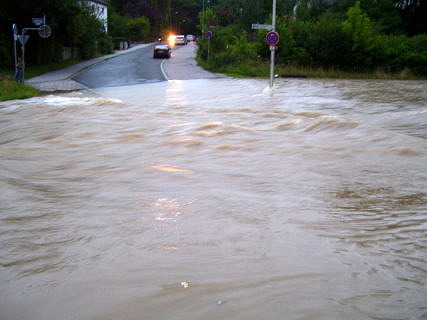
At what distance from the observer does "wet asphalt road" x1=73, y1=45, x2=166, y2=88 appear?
26.6 metres

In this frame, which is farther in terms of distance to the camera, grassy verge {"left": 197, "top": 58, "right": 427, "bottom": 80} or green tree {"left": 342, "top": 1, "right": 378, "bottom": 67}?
green tree {"left": 342, "top": 1, "right": 378, "bottom": 67}

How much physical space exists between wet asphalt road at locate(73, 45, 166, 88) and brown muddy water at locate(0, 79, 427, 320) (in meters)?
15.6

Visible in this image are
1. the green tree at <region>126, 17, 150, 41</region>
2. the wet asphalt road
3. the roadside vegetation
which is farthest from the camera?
the green tree at <region>126, 17, 150, 41</region>

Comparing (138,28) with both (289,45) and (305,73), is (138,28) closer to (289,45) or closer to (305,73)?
(289,45)

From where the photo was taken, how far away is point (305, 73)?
30.5m

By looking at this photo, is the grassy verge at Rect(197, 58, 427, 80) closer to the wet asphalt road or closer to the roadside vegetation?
the roadside vegetation

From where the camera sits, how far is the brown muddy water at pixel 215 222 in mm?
3410

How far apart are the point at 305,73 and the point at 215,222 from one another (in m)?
26.8

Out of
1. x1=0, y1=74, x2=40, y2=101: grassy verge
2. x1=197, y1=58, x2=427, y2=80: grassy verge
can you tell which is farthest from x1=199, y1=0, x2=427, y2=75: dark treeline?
x1=0, y1=74, x2=40, y2=101: grassy verge

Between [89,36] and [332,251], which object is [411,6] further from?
[332,251]

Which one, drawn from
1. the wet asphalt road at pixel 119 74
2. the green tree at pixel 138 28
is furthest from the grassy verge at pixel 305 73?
the green tree at pixel 138 28

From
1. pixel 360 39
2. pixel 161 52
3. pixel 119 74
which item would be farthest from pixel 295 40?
pixel 161 52

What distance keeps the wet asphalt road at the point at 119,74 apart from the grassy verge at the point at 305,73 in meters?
5.12

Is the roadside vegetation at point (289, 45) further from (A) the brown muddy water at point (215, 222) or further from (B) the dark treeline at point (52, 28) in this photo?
(A) the brown muddy water at point (215, 222)
